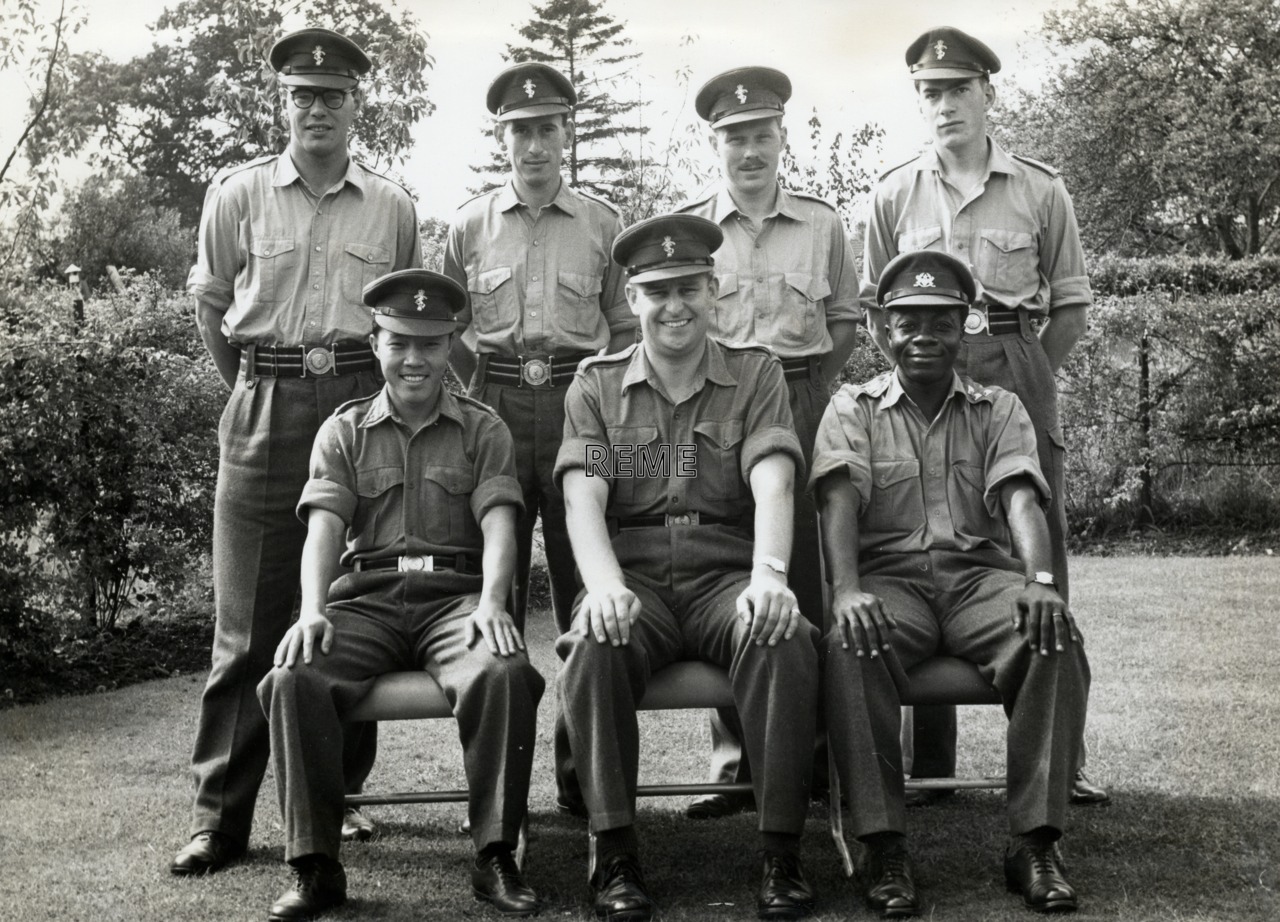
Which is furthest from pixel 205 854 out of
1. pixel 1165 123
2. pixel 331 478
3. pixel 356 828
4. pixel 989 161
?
pixel 1165 123

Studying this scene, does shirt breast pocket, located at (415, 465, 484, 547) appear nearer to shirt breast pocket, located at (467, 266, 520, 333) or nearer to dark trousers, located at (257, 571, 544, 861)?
dark trousers, located at (257, 571, 544, 861)

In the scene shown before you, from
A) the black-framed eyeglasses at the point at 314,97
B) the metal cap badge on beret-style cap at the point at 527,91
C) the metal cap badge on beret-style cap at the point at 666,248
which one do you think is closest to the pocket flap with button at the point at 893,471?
the metal cap badge on beret-style cap at the point at 666,248

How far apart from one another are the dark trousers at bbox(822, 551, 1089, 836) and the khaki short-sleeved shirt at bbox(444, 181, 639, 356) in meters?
1.64

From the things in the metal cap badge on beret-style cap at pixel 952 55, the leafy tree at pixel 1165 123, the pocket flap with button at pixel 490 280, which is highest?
the leafy tree at pixel 1165 123

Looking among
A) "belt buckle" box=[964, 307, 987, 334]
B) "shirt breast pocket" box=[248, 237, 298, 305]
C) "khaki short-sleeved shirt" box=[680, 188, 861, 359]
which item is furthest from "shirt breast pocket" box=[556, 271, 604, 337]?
"belt buckle" box=[964, 307, 987, 334]

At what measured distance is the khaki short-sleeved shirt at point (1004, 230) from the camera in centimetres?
491

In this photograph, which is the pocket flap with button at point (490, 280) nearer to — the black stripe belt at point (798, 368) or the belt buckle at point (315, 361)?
the belt buckle at point (315, 361)

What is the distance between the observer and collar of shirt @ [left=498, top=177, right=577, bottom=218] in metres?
5.04

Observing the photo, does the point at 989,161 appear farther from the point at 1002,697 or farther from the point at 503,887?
the point at 503,887

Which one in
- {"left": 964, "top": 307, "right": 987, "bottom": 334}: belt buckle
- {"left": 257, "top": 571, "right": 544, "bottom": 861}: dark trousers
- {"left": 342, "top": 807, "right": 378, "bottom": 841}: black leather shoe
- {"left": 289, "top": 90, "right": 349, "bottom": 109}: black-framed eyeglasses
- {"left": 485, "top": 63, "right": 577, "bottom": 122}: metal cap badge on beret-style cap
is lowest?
{"left": 342, "top": 807, "right": 378, "bottom": 841}: black leather shoe

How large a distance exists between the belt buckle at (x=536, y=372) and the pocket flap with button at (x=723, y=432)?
75 cm

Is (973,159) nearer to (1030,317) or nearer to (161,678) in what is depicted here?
(1030,317)

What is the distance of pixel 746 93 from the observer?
193 inches

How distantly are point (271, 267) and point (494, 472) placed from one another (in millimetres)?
1090
